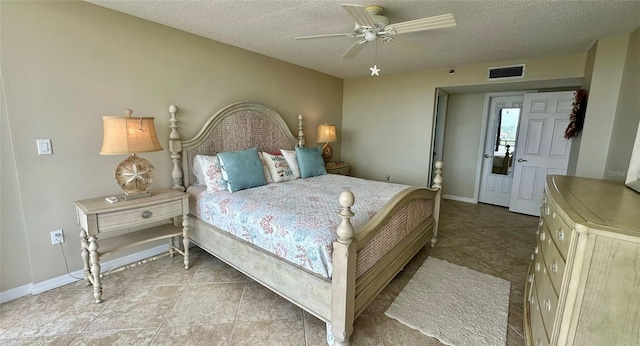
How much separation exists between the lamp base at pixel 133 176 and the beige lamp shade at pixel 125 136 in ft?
0.75

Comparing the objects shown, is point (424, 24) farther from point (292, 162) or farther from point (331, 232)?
point (292, 162)

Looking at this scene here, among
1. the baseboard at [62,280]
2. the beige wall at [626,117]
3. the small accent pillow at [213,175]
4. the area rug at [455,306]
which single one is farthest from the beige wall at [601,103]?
the baseboard at [62,280]

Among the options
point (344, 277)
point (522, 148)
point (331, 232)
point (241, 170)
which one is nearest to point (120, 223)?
point (241, 170)

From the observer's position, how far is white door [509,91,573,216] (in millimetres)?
4148

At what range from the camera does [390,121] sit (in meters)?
4.95

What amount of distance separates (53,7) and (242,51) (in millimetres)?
1768

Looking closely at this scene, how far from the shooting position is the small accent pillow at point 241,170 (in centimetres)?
275

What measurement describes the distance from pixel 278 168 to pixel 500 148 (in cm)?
414

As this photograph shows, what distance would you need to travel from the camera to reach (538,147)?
439 centimetres

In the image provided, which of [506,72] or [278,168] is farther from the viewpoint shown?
[506,72]

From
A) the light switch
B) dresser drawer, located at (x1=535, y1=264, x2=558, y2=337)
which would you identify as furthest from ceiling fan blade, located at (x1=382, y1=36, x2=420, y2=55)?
the light switch

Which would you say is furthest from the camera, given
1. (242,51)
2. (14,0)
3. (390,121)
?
(390,121)

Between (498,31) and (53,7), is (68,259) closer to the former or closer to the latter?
(53,7)

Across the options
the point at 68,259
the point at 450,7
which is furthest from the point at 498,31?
the point at 68,259
